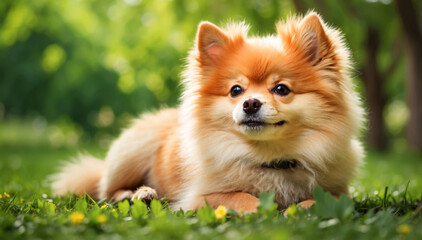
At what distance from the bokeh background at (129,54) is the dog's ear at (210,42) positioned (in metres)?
5.87

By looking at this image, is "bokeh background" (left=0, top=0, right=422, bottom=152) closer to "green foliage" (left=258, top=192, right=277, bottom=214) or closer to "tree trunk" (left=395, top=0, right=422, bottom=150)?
"tree trunk" (left=395, top=0, right=422, bottom=150)

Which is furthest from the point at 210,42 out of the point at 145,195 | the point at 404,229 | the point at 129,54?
the point at 129,54

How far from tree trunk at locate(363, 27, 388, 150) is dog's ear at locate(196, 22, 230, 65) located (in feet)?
33.1

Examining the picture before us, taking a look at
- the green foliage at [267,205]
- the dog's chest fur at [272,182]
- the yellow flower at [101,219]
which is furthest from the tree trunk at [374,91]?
the yellow flower at [101,219]

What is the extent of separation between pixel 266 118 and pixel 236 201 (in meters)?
0.58

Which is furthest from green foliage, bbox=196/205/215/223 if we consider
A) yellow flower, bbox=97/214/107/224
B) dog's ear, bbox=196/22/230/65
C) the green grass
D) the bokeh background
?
the bokeh background

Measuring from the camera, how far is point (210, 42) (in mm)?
3453

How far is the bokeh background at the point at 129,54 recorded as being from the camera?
10.1 meters

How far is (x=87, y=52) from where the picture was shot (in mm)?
15414

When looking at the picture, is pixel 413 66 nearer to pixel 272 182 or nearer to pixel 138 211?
pixel 272 182

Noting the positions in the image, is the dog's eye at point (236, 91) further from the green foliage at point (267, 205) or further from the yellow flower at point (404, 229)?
the yellow flower at point (404, 229)

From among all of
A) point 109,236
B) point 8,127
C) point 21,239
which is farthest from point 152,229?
point 8,127

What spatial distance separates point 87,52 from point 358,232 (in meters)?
14.6

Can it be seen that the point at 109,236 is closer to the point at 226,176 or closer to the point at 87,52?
the point at 226,176
